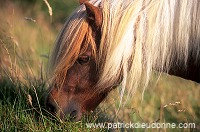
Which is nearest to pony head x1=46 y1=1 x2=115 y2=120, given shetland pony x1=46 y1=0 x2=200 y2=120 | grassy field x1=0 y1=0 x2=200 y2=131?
shetland pony x1=46 y1=0 x2=200 y2=120

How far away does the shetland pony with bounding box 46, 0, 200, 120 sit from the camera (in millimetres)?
3424

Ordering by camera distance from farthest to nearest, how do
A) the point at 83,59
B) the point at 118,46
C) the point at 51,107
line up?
the point at 51,107, the point at 83,59, the point at 118,46

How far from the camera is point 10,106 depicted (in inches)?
159

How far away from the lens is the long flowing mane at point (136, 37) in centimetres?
342

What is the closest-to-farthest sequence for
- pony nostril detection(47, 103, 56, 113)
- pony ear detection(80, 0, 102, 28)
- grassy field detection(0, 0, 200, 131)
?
pony ear detection(80, 0, 102, 28) → pony nostril detection(47, 103, 56, 113) → grassy field detection(0, 0, 200, 131)

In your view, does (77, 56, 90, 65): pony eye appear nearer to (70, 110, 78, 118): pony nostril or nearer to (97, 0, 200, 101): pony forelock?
(97, 0, 200, 101): pony forelock

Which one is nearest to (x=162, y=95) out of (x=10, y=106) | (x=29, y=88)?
(x=29, y=88)

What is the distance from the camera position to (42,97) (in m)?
4.36

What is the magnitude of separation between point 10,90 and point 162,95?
2234 millimetres

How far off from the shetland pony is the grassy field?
24 cm

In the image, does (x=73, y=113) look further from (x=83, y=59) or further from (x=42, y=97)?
(x=42, y=97)

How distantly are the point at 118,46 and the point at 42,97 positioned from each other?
1.25 m

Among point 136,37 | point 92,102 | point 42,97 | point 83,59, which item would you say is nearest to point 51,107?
point 92,102

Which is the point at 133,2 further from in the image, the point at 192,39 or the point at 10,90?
the point at 10,90
